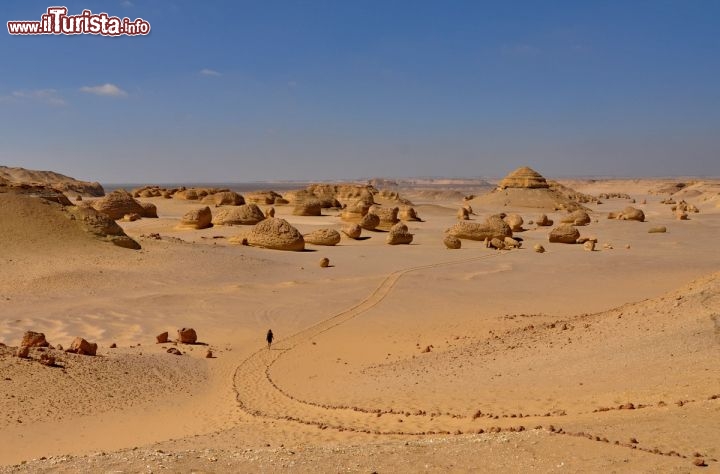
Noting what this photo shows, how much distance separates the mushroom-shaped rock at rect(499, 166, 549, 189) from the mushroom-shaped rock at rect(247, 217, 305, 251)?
36.1 meters

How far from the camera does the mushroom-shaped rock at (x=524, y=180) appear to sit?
56125 mm

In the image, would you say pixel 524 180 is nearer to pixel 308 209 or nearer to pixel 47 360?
pixel 308 209

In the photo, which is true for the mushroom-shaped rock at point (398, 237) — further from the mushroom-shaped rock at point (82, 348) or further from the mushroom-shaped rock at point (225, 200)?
the mushroom-shaped rock at point (225, 200)

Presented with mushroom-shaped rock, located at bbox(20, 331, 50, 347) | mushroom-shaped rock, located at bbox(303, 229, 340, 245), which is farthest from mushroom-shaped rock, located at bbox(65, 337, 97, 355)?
mushroom-shaped rock, located at bbox(303, 229, 340, 245)

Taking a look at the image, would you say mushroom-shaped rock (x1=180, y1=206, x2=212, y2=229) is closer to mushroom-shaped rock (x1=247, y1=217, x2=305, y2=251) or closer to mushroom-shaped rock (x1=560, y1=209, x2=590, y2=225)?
mushroom-shaped rock (x1=247, y1=217, x2=305, y2=251)

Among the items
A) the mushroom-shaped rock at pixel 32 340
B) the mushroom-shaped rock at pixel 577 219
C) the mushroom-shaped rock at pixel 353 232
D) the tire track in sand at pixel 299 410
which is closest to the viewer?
the tire track in sand at pixel 299 410

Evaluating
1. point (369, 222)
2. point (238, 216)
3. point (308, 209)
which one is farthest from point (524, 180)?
point (238, 216)

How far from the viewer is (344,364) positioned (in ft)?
37.5

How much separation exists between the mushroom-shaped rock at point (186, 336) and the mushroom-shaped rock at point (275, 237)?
1162cm

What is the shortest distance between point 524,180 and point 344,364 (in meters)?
48.1

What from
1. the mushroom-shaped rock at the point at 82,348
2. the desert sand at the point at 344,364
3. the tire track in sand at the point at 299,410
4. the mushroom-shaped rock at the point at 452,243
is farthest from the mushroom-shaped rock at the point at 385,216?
the mushroom-shaped rock at the point at 82,348

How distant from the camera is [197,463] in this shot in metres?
5.74

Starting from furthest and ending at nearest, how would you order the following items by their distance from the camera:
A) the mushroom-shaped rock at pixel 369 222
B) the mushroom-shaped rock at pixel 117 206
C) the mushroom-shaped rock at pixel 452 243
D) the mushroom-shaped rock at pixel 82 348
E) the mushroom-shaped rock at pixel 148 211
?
the mushroom-shaped rock at pixel 148 211, the mushroom-shaped rock at pixel 117 206, the mushroom-shaped rock at pixel 369 222, the mushroom-shaped rock at pixel 452 243, the mushroom-shaped rock at pixel 82 348

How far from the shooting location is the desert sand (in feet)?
19.7
